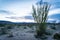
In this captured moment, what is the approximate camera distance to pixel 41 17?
20453mm

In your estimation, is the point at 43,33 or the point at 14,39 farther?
the point at 43,33

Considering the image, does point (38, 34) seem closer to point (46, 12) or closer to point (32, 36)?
point (32, 36)

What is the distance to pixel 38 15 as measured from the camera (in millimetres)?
20281

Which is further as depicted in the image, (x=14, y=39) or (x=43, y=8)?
(x=43, y=8)

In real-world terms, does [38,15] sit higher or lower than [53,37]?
higher

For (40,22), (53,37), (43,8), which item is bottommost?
(53,37)

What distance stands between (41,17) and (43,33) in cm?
176

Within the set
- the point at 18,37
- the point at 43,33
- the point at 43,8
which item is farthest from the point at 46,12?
the point at 18,37

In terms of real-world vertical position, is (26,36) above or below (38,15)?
below

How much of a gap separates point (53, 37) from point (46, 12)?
105 inches

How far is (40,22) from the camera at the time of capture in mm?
20438

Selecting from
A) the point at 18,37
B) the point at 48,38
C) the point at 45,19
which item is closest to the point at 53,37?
the point at 48,38

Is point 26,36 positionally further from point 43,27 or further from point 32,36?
point 43,27

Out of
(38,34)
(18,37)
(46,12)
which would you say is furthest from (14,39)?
(46,12)
